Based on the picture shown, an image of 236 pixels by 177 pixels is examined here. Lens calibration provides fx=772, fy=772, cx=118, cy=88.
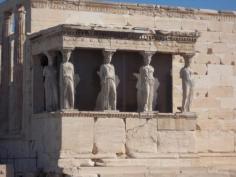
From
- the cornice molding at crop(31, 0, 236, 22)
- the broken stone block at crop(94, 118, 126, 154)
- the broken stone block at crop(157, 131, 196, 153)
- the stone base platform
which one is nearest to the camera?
the stone base platform

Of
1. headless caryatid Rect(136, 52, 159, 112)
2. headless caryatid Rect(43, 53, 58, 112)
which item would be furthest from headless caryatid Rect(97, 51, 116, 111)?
headless caryatid Rect(43, 53, 58, 112)

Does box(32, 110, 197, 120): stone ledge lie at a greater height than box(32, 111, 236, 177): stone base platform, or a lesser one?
greater

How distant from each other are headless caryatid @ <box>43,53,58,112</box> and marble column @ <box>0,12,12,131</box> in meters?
2.52

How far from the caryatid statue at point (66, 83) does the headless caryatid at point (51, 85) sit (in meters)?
0.48

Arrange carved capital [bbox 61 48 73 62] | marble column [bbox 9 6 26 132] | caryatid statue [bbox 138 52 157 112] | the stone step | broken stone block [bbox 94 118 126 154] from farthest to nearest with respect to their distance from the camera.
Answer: marble column [bbox 9 6 26 132] < caryatid statue [bbox 138 52 157 112] < broken stone block [bbox 94 118 126 154] < carved capital [bbox 61 48 73 62] < the stone step

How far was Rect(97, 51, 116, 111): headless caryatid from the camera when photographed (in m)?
17.4

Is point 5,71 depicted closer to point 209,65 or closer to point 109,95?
→ point 109,95

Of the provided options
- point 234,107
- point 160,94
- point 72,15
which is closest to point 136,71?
point 160,94

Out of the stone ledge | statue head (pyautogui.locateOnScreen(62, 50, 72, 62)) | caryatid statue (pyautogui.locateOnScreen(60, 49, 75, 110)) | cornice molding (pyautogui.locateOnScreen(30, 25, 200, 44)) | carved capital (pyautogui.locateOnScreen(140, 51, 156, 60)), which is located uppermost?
cornice molding (pyautogui.locateOnScreen(30, 25, 200, 44))

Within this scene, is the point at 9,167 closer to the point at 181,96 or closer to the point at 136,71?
the point at 136,71

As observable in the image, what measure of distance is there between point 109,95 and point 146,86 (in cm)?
95

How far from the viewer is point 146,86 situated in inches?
705

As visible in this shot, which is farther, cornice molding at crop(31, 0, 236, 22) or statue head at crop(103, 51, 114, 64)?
cornice molding at crop(31, 0, 236, 22)

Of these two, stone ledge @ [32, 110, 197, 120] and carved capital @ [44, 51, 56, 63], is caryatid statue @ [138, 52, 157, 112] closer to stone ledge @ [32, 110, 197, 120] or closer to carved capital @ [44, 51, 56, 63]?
stone ledge @ [32, 110, 197, 120]
